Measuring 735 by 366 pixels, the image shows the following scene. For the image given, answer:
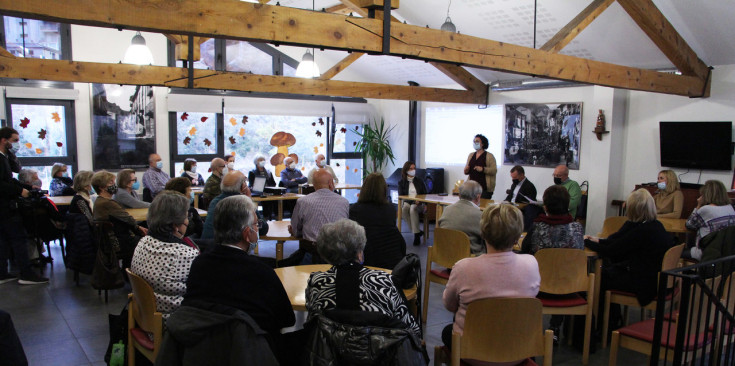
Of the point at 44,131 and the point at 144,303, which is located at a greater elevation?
the point at 44,131

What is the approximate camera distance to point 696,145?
659 cm

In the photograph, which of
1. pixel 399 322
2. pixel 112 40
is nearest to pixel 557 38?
pixel 399 322

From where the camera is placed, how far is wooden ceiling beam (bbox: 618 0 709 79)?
19.1 ft

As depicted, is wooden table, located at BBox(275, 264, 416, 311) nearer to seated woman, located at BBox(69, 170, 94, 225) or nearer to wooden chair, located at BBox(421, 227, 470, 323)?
wooden chair, located at BBox(421, 227, 470, 323)

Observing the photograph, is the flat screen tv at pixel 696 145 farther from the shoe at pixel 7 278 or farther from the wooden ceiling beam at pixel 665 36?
the shoe at pixel 7 278

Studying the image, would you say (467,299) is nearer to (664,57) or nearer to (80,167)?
(664,57)

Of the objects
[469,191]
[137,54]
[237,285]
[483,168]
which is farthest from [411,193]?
[237,285]

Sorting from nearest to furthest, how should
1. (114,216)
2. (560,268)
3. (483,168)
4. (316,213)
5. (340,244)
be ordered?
1. (340,244)
2. (560,268)
3. (316,213)
4. (114,216)
5. (483,168)

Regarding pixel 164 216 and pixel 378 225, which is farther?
pixel 378 225

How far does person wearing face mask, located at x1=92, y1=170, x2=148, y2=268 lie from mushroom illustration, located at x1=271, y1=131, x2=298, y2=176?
5.65 metres

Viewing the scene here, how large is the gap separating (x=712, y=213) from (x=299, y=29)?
387 cm

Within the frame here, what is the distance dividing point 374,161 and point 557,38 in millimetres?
6090

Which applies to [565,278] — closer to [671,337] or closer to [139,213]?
[671,337]

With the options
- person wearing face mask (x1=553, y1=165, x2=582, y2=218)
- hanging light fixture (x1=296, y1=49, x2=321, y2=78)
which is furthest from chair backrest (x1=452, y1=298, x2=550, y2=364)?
hanging light fixture (x1=296, y1=49, x2=321, y2=78)
